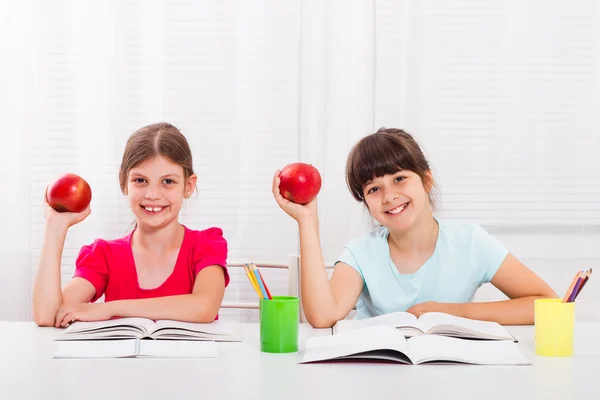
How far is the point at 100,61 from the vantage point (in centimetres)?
260

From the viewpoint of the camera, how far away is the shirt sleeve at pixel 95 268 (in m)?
1.76

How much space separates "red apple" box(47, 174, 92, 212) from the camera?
1.59m

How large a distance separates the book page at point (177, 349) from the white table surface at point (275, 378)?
0.08ft

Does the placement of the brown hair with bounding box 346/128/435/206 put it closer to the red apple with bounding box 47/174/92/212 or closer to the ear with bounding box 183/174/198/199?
the ear with bounding box 183/174/198/199

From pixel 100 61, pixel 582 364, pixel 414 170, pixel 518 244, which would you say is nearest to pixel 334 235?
pixel 518 244

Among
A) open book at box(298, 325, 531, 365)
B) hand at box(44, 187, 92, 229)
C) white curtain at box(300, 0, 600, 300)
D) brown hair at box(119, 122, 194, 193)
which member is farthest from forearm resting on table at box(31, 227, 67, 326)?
white curtain at box(300, 0, 600, 300)

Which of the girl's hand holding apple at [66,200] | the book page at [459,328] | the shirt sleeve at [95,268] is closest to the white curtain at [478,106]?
the shirt sleeve at [95,268]

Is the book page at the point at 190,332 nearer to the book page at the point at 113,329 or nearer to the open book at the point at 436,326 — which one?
the book page at the point at 113,329

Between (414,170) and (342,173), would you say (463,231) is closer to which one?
(414,170)

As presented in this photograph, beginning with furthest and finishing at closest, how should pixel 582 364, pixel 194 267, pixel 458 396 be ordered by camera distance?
pixel 194 267
pixel 582 364
pixel 458 396

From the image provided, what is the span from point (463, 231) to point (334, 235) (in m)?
0.79

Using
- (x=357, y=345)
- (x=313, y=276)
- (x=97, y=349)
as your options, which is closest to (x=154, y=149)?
(x=313, y=276)

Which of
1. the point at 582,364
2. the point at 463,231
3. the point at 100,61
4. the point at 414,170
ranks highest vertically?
the point at 100,61

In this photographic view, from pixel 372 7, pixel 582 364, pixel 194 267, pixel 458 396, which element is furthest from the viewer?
pixel 372 7
